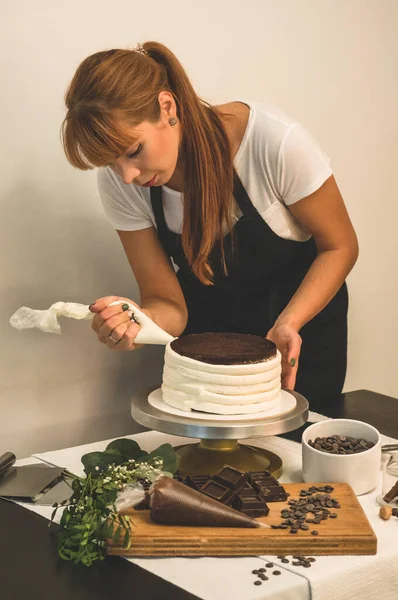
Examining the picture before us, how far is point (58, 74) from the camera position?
2121 mm

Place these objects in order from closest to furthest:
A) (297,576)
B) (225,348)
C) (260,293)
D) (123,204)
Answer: (297,576)
(225,348)
(123,204)
(260,293)

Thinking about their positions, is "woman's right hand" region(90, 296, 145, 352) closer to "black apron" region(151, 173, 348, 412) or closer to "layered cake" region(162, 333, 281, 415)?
"layered cake" region(162, 333, 281, 415)

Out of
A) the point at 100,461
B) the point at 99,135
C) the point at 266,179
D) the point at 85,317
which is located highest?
the point at 99,135

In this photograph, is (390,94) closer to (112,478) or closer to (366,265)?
(366,265)

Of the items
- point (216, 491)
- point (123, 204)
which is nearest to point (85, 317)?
point (123, 204)

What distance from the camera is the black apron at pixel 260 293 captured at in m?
2.00

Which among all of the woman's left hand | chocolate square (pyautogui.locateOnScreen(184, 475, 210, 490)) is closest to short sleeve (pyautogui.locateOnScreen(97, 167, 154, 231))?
the woman's left hand

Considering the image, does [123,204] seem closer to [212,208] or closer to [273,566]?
[212,208]

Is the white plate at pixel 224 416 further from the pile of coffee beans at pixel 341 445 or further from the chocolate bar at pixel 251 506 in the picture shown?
the chocolate bar at pixel 251 506

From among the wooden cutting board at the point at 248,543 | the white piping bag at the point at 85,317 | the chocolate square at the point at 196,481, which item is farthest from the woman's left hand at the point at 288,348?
the wooden cutting board at the point at 248,543

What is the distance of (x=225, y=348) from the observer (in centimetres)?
154

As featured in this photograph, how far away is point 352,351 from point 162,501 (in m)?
1.88

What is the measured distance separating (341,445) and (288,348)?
0.32 m

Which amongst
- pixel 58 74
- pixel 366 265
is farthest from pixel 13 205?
pixel 366 265
